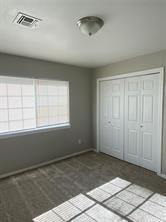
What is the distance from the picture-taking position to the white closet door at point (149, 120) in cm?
307

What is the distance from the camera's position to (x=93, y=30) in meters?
1.82

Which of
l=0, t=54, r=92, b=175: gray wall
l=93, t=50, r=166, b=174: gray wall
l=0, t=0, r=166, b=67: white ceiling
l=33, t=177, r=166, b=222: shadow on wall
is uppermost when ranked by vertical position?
l=0, t=0, r=166, b=67: white ceiling

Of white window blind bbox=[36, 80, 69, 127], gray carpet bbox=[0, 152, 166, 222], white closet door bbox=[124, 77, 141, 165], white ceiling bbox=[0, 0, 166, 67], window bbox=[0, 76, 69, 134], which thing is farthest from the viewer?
white window blind bbox=[36, 80, 69, 127]

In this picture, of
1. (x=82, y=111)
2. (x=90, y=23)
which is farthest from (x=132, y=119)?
(x=90, y=23)

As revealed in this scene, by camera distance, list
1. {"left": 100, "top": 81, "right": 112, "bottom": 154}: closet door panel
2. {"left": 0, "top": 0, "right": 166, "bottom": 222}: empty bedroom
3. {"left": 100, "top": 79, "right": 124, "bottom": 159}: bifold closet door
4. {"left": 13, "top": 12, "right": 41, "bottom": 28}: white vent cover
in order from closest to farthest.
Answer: {"left": 13, "top": 12, "right": 41, "bottom": 28}: white vent cover
{"left": 0, "top": 0, "right": 166, "bottom": 222}: empty bedroom
{"left": 100, "top": 79, "right": 124, "bottom": 159}: bifold closet door
{"left": 100, "top": 81, "right": 112, "bottom": 154}: closet door panel

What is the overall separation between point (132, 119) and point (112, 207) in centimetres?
192

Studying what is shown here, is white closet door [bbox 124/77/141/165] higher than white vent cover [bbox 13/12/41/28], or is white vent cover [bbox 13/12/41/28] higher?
white vent cover [bbox 13/12/41/28]

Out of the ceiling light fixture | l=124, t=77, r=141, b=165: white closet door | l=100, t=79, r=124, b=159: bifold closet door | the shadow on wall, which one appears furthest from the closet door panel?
the ceiling light fixture

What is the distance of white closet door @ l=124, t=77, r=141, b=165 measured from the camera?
3.38 metres

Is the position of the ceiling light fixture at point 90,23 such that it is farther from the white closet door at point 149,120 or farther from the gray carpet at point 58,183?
the gray carpet at point 58,183

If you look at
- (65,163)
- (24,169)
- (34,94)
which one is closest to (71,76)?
(34,94)

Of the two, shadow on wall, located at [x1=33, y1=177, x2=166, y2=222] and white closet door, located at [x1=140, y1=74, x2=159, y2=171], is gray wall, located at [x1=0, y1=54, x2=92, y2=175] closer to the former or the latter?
shadow on wall, located at [x1=33, y1=177, x2=166, y2=222]

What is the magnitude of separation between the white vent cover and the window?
1492 mm

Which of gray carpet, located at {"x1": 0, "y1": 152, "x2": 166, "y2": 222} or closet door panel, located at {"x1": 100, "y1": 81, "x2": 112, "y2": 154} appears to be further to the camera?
closet door panel, located at {"x1": 100, "y1": 81, "x2": 112, "y2": 154}
